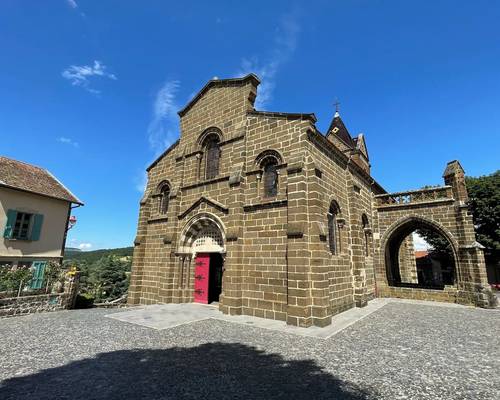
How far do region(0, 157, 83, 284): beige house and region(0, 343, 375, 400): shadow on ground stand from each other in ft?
39.7

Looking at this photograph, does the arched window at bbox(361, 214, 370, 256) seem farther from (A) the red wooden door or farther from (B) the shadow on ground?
(B) the shadow on ground

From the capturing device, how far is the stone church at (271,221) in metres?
9.43

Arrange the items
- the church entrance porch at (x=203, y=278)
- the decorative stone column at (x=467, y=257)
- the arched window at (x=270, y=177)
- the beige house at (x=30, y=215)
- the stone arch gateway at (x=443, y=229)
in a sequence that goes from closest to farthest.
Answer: the arched window at (x=270, y=177) → the church entrance porch at (x=203, y=278) → the decorative stone column at (x=467, y=257) → the stone arch gateway at (x=443, y=229) → the beige house at (x=30, y=215)

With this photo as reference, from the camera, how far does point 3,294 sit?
31.4 ft

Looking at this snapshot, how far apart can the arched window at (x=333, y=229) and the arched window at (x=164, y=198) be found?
9189mm

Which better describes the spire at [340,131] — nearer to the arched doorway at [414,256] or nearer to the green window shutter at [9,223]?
the arched doorway at [414,256]

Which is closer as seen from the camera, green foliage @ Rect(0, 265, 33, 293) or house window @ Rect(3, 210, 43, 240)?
green foliage @ Rect(0, 265, 33, 293)

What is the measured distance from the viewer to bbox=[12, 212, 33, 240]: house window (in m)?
15.7

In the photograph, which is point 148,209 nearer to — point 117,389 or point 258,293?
point 258,293

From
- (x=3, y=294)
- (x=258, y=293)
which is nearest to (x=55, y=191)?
(x=3, y=294)

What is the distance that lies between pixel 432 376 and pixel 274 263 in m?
5.61

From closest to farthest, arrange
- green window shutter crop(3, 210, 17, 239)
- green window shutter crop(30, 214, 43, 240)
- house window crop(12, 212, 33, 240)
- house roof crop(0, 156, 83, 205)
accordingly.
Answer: green window shutter crop(3, 210, 17, 239) < house window crop(12, 212, 33, 240) < house roof crop(0, 156, 83, 205) < green window shutter crop(30, 214, 43, 240)

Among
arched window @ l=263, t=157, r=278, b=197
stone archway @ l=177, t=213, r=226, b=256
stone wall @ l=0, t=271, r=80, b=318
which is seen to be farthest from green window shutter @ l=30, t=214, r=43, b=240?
arched window @ l=263, t=157, r=278, b=197

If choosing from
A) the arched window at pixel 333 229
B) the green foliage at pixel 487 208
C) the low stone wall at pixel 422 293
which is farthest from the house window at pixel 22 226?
the green foliage at pixel 487 208
